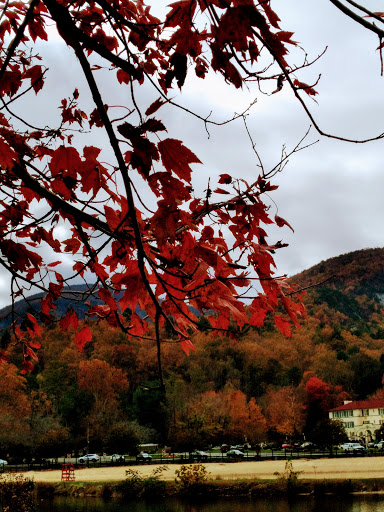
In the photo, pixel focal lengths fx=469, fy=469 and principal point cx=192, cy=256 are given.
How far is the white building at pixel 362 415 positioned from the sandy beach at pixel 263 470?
54.6 feet

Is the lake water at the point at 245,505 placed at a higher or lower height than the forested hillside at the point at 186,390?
lower

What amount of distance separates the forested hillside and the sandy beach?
405 cm

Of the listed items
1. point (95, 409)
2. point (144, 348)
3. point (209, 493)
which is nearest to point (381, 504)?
point (209, 493)

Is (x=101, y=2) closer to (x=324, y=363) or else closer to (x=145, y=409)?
(x=145, y=409)

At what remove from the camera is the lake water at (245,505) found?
1486 centimetres

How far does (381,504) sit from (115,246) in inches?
634

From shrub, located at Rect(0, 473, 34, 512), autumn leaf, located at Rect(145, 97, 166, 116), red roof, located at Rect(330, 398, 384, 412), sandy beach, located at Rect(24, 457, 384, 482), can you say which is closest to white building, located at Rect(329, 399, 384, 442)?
red roof, located at Rect(330, 398, 384, 412)

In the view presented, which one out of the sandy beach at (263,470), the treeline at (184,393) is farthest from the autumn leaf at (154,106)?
the treeline at (184,393)

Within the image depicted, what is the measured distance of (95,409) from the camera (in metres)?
38.5

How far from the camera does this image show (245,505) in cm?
1597

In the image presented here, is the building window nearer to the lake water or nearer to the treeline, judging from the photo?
the treeline

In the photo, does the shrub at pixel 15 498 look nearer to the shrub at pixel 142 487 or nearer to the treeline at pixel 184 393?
the shrub at pixel 142 487

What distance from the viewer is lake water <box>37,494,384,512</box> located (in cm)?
1486

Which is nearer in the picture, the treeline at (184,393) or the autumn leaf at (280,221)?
the autumn leaf at (280,221)
